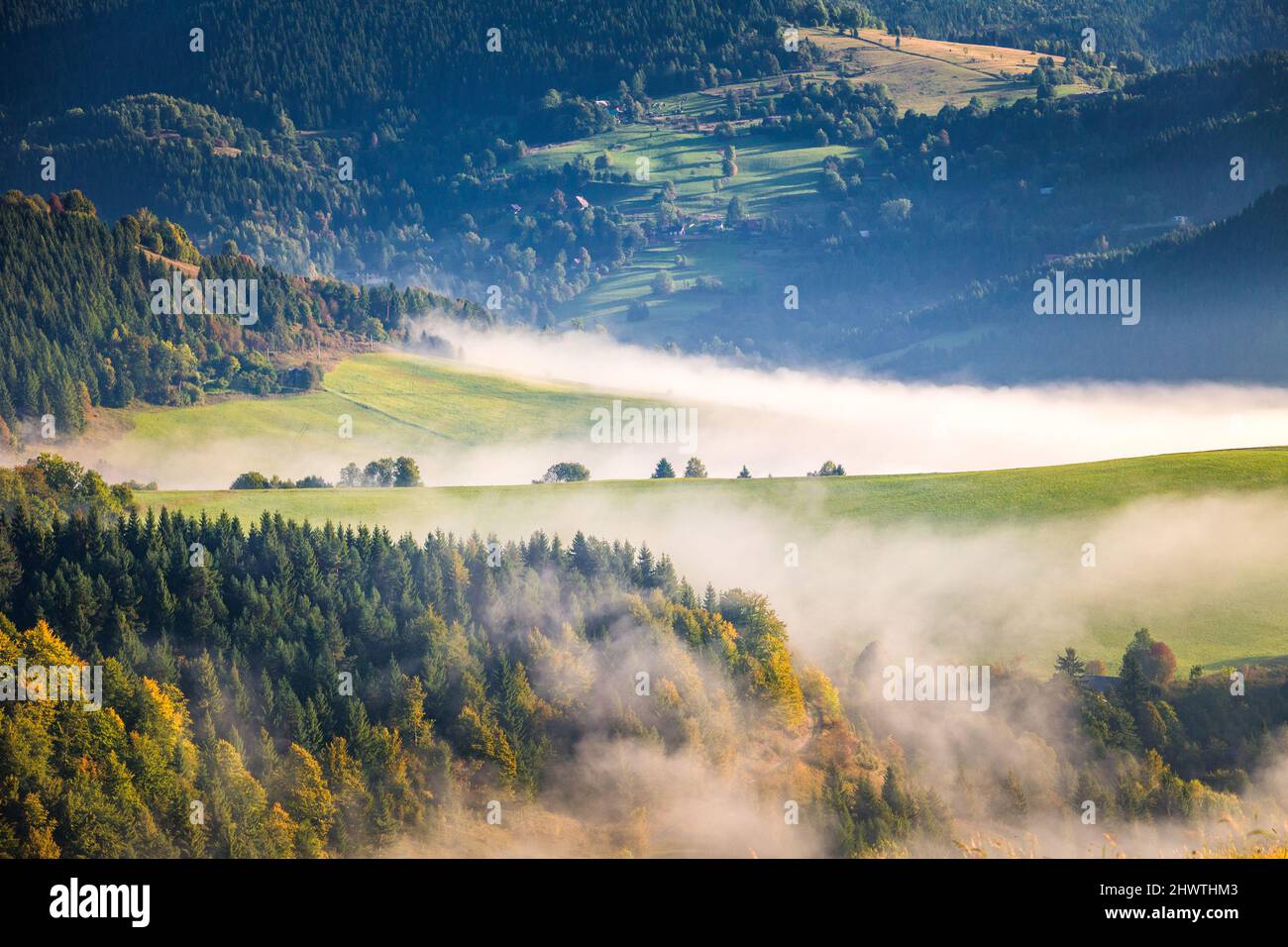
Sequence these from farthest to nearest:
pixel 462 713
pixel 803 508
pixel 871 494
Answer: pixel 871 494
pixel 803 508
pixel 462 713

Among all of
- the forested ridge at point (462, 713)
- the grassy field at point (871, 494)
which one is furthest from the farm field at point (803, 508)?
the forested ridge at point (462, 713)

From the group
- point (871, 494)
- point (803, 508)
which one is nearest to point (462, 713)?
point (803, 508)

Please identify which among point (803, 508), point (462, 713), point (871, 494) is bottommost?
point (462, 713)

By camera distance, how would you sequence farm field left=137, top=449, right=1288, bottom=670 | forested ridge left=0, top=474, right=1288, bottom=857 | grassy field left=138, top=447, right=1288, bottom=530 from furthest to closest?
grassy field left=138, top=447, right=1288, bottom=530
farm field left=137, top=449, right=1288, bottom=670
forested ridge left=0, top=474, right=1288, bottom=857

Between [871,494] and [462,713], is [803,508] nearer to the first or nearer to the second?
[871,494]

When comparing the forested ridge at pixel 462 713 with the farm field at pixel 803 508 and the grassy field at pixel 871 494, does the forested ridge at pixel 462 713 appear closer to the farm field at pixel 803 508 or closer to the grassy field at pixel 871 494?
the farm field at pixel 803 508

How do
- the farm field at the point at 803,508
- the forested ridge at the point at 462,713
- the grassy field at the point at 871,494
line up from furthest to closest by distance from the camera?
the grassy field at the point at 871,494 < the farm field at the point at 803,508 < the forested ridge at the point at 462,713

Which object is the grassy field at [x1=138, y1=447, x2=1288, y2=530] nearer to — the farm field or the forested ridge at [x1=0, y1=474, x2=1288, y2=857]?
the farm field

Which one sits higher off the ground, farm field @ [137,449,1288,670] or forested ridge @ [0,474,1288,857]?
farm field @ [137,449,1288,670]

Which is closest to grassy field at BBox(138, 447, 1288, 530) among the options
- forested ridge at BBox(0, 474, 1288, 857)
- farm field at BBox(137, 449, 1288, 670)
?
farm field at BBox(137, 449, 1288, 670)
